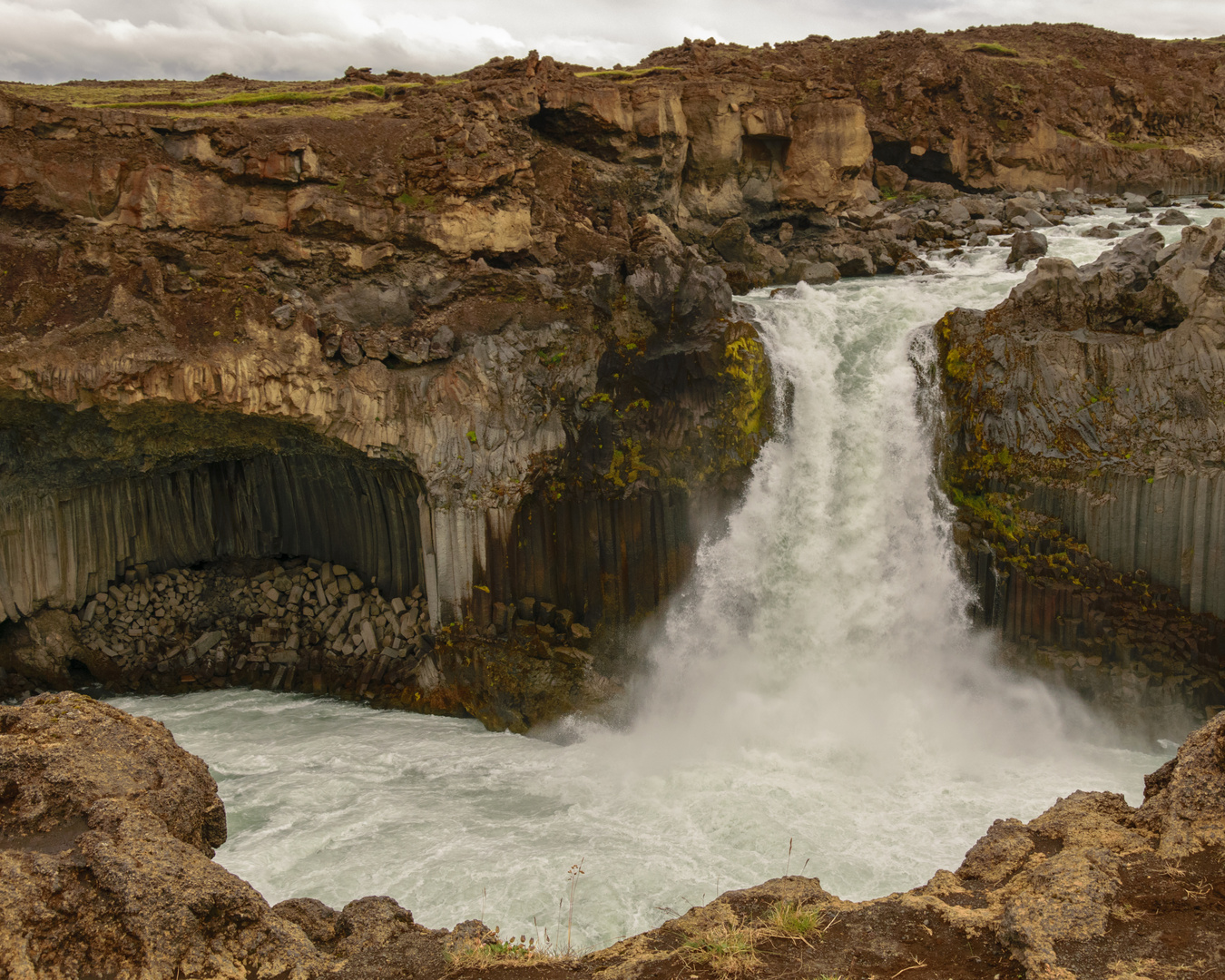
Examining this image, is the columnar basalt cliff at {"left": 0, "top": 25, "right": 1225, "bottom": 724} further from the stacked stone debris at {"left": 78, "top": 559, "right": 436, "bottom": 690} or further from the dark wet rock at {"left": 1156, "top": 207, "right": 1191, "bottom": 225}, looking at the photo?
the dark wet rock at {"left": 1156, "top": 207, "right": 1191, "bottom": 225}

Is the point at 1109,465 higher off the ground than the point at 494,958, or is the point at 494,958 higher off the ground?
the point at 1109,465

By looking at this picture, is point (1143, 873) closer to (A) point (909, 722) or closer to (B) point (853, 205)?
(A) point (909, 722)

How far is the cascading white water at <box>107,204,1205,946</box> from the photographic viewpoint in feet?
37.4

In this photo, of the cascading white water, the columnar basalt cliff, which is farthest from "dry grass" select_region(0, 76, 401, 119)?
the cascading white water

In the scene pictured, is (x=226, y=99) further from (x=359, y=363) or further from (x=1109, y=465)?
(x=1109, y=465)

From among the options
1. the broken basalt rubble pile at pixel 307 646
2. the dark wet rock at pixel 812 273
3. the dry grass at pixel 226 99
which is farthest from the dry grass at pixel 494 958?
the dark wet rock at pixel 812 273

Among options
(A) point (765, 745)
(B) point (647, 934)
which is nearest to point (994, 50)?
(A) point (765, 745)

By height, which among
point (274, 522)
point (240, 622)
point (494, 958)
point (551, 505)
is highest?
point (551, 505)

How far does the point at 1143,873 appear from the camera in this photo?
6.56 m

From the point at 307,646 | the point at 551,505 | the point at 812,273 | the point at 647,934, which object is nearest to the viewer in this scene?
the point at 647,934

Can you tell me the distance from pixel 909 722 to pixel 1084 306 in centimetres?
812

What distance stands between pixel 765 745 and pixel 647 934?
7899 mm

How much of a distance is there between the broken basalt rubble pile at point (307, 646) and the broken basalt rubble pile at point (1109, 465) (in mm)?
7625

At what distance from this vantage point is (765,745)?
1469cm
